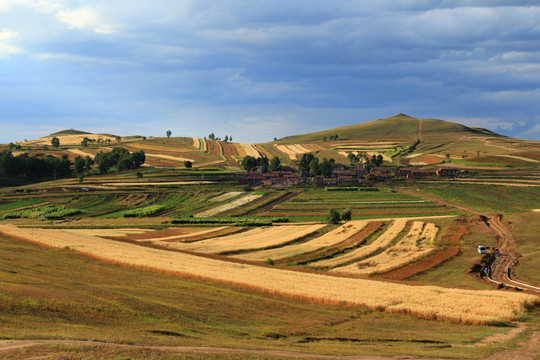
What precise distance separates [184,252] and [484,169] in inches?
5620

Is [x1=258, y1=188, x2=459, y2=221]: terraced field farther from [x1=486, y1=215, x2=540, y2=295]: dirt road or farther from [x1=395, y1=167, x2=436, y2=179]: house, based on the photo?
[x1=395, y1=167, x2=436, y2=179]: house

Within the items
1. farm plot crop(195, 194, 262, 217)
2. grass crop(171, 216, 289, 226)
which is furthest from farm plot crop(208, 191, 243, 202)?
grass crop(171, 216, 289, 226)

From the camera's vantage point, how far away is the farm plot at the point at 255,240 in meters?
70.1

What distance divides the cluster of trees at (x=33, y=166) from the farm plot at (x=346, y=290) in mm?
132120

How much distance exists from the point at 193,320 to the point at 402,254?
1554 inches

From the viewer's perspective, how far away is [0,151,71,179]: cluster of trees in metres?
175

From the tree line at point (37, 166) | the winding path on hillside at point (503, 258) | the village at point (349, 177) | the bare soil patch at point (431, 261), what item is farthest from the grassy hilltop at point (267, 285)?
the tree line at point (37, 166)

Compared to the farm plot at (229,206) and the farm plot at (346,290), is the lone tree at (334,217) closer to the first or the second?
the farm plot at (229,206)

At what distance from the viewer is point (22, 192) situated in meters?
143

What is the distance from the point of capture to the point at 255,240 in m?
78.2

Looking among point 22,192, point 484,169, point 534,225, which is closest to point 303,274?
point 534,225

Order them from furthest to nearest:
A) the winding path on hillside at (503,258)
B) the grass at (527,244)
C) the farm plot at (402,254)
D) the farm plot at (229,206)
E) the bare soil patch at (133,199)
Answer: the bare soil patch at (133,199) < the farm plot at (229,206) < the farm plot at (402,254) < the grass at (527,244) < the winding path on hillside at (503,258)

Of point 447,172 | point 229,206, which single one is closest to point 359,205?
point 229,206

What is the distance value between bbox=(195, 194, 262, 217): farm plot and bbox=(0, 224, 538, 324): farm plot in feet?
186
